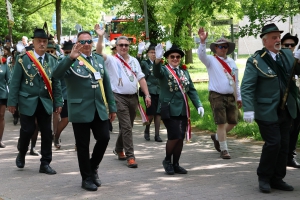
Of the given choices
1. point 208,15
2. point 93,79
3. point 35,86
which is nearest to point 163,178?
point 93,79

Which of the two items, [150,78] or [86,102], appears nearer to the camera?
[86,102]

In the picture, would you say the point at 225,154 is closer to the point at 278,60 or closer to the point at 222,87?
the point at 222,87

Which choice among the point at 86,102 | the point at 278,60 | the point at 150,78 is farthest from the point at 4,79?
the point at 278,60

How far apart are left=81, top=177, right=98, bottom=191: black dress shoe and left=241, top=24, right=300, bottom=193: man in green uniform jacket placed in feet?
6.86

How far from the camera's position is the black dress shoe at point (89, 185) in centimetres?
777

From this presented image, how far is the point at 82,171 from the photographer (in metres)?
7.86

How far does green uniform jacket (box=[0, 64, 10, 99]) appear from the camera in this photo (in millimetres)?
11977

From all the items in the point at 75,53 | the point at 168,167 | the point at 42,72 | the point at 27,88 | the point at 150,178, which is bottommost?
the point at 150,178

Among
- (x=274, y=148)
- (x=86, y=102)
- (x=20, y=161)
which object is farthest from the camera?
(x=20, y=161)

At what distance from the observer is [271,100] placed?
7.38 meters

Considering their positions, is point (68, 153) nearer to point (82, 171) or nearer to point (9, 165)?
point (9, 165)

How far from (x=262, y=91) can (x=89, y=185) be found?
248 cm

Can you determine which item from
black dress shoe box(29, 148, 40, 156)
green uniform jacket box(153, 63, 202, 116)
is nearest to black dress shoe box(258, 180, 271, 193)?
green uniform jacket box(153, 63, 202, 116)

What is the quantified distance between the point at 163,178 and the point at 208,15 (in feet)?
17.4
